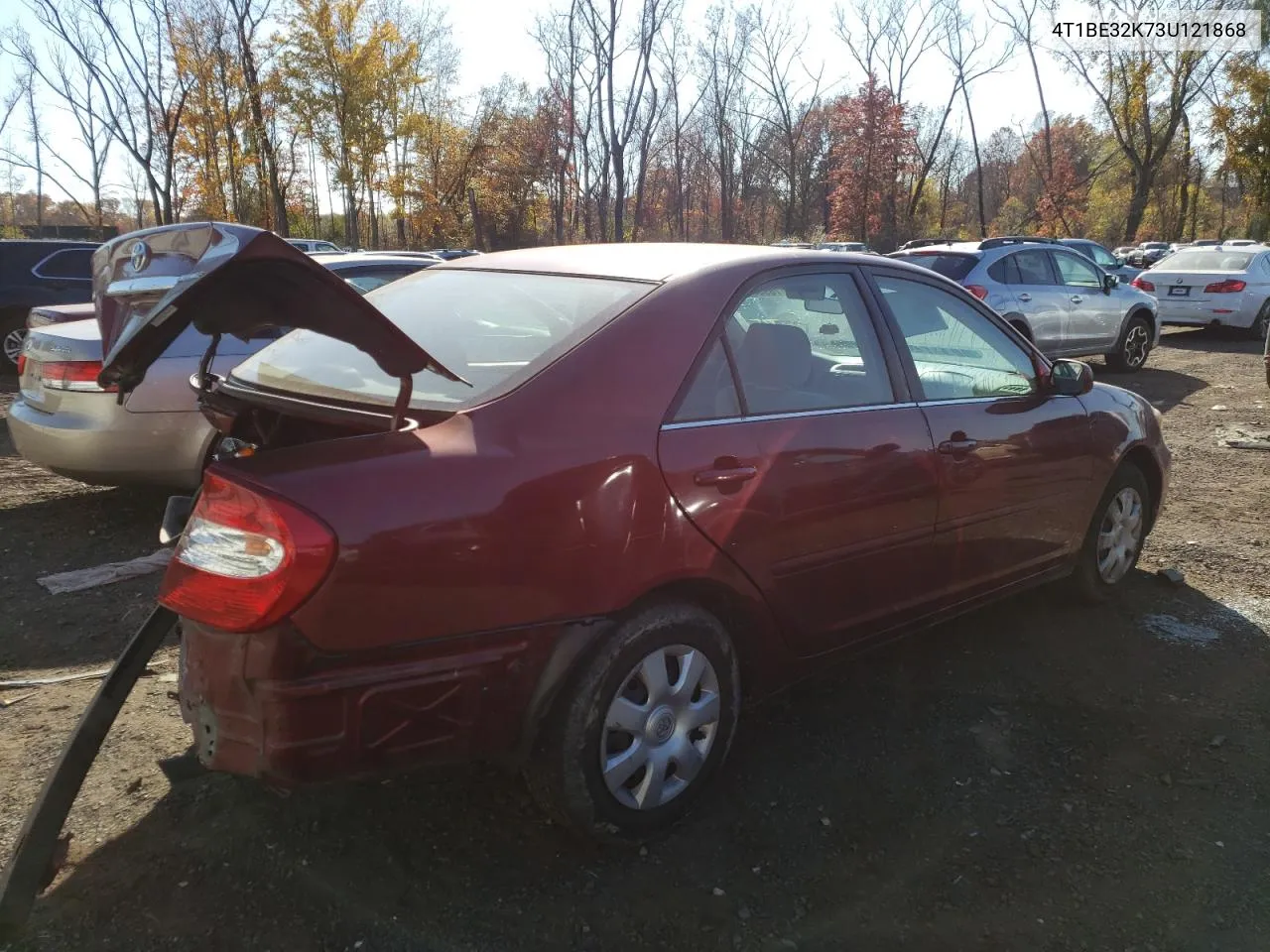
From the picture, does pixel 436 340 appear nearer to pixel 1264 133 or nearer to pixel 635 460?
pixel 635 460

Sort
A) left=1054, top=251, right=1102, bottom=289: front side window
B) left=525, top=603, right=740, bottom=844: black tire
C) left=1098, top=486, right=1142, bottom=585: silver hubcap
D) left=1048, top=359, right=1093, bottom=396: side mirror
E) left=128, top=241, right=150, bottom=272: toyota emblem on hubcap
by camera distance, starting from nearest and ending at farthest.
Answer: left=128, top=241, right=150, bottom=272: toyota emblem on hubcap, left=525, top=603, right=740, bottom=844: black tire, left=1048, top=359, right=1093, bottom=396: side mirror, left=1098, top=486, right=1142, bottom=585: silver hubcap, left=1054, top=251, right=1102, bottom=289: front side window

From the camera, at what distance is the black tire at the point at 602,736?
94.4 inches

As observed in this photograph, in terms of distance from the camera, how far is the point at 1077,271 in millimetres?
11836

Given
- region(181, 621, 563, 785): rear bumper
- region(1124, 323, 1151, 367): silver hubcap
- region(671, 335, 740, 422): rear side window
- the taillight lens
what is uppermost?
region(671, 335, 740, 422): rear side window

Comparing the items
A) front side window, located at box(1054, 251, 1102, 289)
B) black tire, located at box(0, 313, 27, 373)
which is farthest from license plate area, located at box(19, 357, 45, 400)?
front side window, located at box(1054, 251, 1102, 289)

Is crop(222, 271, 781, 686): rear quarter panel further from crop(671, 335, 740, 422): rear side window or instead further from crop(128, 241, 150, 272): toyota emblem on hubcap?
crop(128, 241, 150, 272): toyota emblem on hubcap

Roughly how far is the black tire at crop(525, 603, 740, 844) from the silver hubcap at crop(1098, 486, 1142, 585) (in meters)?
2.60

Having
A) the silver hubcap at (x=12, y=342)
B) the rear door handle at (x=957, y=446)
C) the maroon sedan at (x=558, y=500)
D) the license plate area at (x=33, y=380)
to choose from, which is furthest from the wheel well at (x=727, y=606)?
the silver hubcap at (x=12, y=342)

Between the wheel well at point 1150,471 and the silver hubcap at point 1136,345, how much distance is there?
8.78 metres

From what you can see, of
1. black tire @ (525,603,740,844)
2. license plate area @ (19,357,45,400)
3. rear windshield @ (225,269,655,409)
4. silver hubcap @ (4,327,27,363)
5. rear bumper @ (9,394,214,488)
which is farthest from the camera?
silver hubcap @ (4,327,27,363)

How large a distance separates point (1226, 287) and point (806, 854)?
15802 millimetres

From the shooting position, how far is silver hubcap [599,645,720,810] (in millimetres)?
2523

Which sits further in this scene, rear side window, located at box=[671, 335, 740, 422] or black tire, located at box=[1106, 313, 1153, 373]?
black tire, located at box=[1106, 313, 1153, 373]

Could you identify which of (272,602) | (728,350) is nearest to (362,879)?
(272,602)
